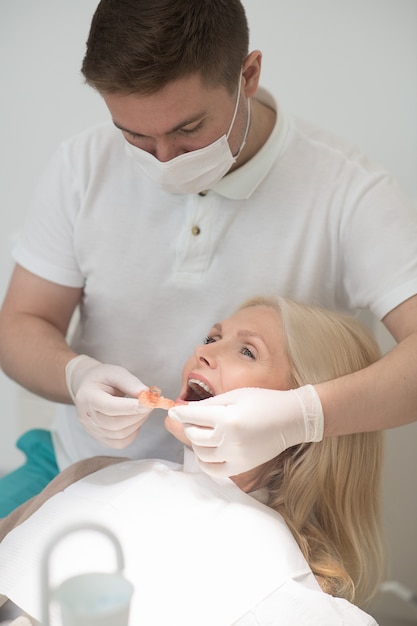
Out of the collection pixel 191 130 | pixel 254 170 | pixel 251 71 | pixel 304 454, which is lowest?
pixel 304 454

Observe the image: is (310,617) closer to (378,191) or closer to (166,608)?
(166,608)

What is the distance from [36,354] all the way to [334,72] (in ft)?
4.11

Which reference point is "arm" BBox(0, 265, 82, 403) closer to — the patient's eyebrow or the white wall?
the patient's eyebrow

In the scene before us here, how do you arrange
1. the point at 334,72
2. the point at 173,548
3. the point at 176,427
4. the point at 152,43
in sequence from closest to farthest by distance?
1. the point at 152,43
2. the point at 173,548
3. the point at 176,427
4. the point at 334,72

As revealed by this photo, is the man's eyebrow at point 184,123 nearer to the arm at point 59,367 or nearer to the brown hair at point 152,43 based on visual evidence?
the brown hair at point 152,43

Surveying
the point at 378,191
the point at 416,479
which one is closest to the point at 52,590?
the point at 378,191

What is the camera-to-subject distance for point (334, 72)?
2477 millimetres

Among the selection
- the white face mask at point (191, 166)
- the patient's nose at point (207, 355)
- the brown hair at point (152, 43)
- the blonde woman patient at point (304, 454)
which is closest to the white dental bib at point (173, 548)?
the blonde woman patient at point (304, 454)

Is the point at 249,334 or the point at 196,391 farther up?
the point at 249,334

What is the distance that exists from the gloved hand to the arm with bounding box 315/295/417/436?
385mm

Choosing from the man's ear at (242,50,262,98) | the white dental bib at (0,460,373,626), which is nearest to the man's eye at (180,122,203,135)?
the man's ear at (242,50,262,98)

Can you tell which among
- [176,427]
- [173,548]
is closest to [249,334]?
[176,427]

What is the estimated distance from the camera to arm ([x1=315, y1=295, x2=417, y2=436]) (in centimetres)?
165

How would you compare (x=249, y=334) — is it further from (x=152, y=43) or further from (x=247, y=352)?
(x=152, y=43)
